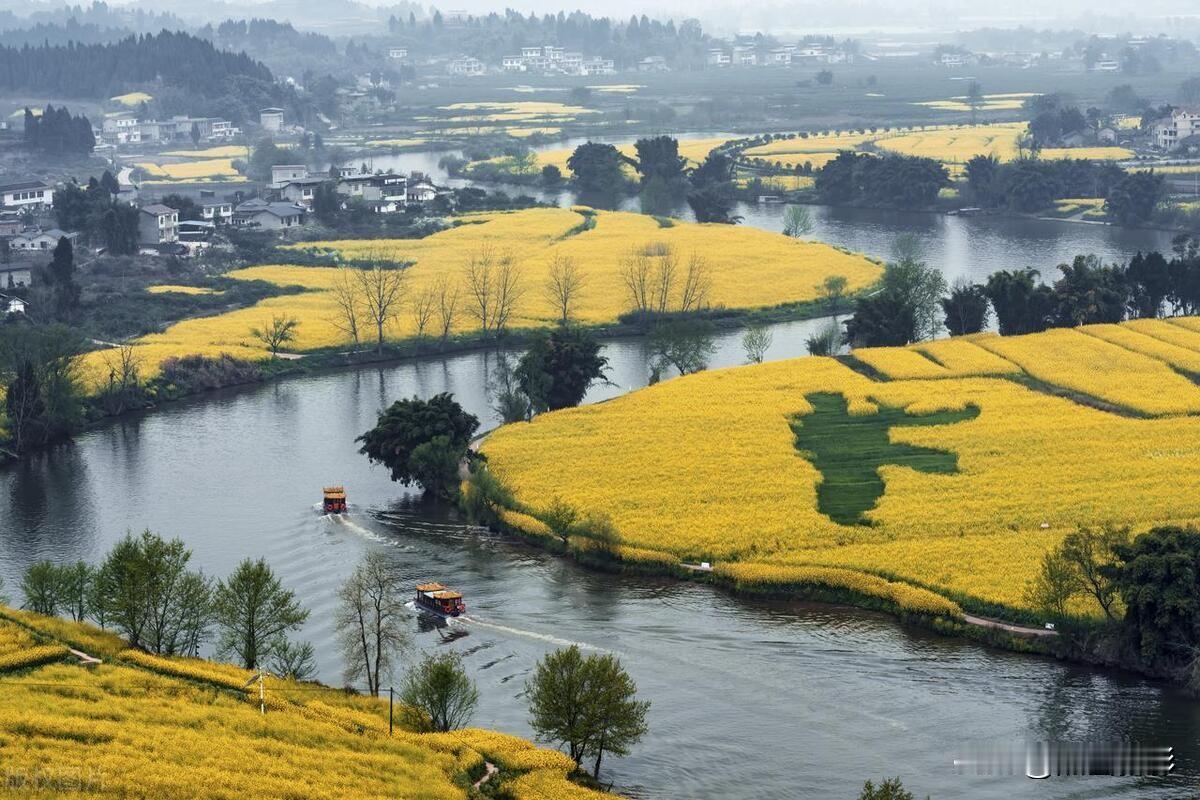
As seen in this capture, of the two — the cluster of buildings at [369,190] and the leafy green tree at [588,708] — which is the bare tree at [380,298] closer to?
the cluster of buildings at [369,190]

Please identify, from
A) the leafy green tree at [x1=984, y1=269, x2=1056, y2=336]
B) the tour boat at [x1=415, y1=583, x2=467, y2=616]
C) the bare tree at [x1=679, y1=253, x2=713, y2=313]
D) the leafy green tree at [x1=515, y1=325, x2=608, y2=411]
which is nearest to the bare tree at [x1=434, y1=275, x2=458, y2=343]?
the bare tree at [x1=679, y1=253, x2=713, y2=313]

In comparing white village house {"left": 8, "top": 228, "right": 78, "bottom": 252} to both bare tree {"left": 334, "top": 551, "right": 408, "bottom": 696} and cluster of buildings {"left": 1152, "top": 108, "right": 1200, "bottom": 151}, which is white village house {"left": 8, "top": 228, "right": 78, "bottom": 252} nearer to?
bare tree {"left": 334, "top": 551, "right": 408, "bottom": 696}

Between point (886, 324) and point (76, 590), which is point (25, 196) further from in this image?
point (76, 590)

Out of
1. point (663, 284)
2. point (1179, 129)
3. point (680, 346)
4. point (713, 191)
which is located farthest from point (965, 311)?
point (1179, 129)

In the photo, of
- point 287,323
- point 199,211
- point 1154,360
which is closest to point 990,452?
point 1154,360

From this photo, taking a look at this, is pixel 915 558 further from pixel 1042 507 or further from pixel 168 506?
pixel 168 506
